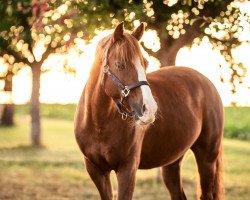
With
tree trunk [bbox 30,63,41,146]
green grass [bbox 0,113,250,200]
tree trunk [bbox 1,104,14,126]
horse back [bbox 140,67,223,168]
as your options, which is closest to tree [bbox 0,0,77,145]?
tree trunk [bbox 30,63,41,146]

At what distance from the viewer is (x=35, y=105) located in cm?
1614

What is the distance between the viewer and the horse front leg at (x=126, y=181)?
517cm

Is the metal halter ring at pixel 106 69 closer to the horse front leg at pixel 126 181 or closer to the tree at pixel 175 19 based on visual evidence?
the horse front leg at pixel 126 181

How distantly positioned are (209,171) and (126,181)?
202 centimetres

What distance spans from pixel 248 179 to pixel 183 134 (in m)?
7.15

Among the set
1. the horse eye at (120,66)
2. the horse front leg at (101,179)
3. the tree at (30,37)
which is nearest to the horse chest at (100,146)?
the horse front leg at (101,179)

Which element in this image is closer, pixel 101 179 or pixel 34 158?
pixel 101 179

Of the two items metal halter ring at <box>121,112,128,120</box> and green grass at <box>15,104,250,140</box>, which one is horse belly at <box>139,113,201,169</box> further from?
green grass at <box>15,104,250,140</box>

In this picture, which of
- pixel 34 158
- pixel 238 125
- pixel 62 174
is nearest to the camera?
pixel 62 174

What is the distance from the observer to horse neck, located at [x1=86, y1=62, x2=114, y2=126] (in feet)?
16.8

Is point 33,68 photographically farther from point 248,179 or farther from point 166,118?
point 166,118

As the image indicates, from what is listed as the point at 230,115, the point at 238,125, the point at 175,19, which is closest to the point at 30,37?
the point at 175,19

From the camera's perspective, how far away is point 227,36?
966 centimetres

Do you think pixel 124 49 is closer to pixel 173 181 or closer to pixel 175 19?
pixel 173 181
